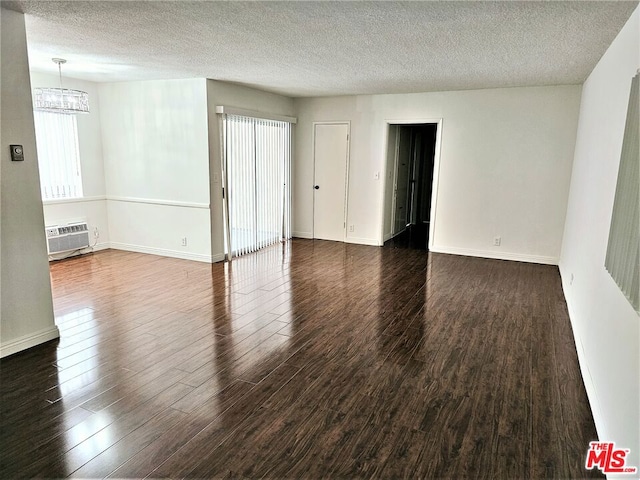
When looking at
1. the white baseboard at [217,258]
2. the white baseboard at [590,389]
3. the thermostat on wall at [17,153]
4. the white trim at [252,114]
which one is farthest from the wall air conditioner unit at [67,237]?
the white baseboard at [590,389]

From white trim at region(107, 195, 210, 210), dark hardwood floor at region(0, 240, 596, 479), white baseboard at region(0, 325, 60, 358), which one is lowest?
dark hardwood floor at region(0, 240, 596, 479)

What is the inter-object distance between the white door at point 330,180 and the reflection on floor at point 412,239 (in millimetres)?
942

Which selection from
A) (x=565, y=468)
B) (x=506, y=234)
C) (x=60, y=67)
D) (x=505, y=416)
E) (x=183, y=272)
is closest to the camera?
(x=565, y=468)

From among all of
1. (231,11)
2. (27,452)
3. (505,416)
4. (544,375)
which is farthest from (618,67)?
(27,452)

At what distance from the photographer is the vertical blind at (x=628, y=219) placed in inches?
73.5

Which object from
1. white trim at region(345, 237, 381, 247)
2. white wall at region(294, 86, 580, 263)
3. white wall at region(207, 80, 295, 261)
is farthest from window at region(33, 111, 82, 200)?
white trim at region(345, 237, 381, 247)

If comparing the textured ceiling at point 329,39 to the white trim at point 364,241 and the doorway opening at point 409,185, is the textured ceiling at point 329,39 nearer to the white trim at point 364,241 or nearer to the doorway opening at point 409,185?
the doorway opening at point 409,185

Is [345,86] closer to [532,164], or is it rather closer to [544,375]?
[532,164]

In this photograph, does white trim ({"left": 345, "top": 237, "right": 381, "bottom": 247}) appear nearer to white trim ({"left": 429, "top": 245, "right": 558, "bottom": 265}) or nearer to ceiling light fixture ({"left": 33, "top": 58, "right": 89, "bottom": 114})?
white trim ({"left": 429, "top": 245, "right": 558, "bottom": 265})

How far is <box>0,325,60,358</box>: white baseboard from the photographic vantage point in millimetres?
3021

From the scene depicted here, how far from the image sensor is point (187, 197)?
572cm

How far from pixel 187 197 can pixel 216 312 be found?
2.35 metres

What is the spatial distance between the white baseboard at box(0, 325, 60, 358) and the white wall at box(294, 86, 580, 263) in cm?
491

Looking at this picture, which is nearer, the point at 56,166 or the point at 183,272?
the point at 183,272
